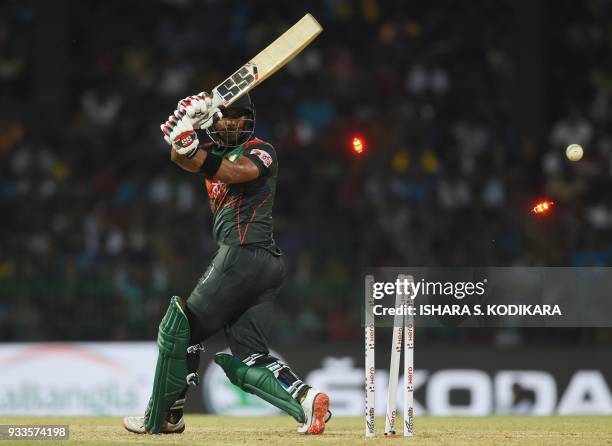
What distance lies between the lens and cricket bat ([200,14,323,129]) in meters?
7.09

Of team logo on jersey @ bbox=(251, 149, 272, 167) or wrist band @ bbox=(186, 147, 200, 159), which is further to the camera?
team logo on jersey @ bbox=(251, 149, 272, 167)

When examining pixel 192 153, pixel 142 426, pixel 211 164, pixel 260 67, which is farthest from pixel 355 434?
pixel 260 67

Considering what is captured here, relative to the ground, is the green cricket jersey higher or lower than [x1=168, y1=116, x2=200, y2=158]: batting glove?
lower

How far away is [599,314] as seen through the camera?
727 cm

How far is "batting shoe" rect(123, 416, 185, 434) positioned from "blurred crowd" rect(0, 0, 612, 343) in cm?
446

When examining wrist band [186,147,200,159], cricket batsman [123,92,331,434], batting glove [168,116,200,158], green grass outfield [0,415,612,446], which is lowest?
green grass outfield [0,415,612,446]

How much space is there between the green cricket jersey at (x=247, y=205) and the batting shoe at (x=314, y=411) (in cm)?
87

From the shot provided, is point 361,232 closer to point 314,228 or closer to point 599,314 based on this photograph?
point 314,228

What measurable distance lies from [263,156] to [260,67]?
1.89 feet

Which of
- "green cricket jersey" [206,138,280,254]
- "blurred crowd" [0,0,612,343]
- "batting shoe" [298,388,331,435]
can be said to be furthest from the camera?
"blurred crowd" [0,0,612,343]

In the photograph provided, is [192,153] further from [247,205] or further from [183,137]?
[247,205]

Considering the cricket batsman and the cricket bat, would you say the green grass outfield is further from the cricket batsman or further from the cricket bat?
the cricket bat

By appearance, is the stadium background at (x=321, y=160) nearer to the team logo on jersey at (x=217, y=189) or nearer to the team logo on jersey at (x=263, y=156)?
the team logo on jersey at (x=217, y=189)

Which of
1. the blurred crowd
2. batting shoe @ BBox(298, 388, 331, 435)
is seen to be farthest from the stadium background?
batting shoe @ BBox(298, 388, 331, 435)
